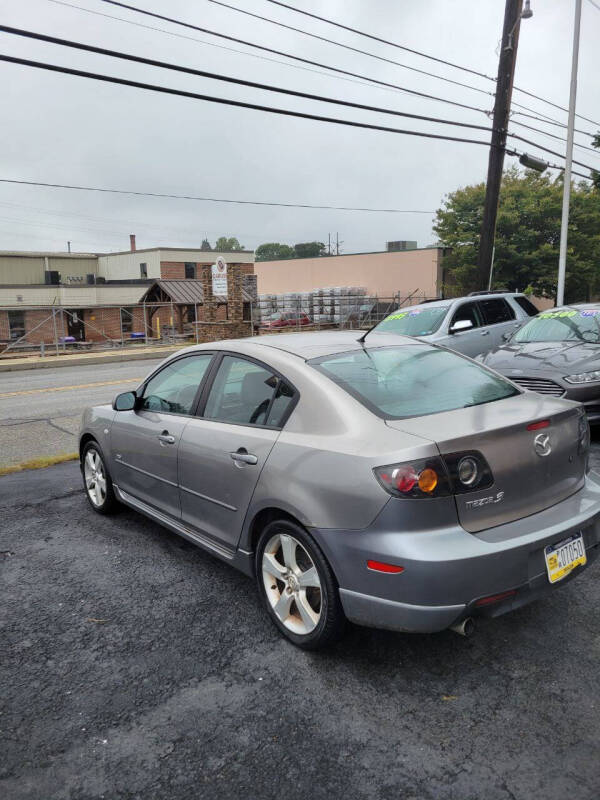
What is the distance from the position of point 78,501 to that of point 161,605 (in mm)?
2327

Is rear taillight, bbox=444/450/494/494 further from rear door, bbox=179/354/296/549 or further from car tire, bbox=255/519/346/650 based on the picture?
rear door, bbox=179/354/296/549

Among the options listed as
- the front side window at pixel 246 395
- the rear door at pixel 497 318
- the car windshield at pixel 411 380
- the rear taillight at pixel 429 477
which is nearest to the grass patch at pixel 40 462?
the front side window at pixel 246 395

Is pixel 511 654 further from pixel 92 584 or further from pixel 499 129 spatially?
pixel 499 129

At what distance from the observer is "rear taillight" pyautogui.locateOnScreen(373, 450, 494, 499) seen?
109 inches

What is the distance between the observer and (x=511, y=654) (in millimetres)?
3156

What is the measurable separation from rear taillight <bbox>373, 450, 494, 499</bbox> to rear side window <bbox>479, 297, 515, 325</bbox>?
9213 mm

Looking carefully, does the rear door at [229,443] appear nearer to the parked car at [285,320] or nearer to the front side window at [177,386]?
the front side window at [177,386]

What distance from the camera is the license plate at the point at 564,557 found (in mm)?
2996

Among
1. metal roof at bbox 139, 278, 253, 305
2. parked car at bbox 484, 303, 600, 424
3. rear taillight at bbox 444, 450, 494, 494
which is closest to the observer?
rear taillight at bbox 444, 450, 494, 494

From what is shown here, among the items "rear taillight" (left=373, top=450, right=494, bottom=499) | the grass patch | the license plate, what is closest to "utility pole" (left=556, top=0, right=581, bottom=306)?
the grass patch

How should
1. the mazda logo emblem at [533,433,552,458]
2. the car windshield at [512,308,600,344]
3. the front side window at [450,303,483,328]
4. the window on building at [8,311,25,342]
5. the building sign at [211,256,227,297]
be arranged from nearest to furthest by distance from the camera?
the mazda logo emblem at [533,433,552,458]
the car windshield at [512,308,600,344]
the front side window at [450,303,483,328]
the building sign at [211,256,227,297]
the window on building at [8,311,25,342]

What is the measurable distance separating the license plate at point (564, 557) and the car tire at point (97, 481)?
11.0 ft

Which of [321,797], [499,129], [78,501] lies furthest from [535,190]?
[321,797]

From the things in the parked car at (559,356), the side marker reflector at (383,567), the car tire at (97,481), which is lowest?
the car tire at (97,481)
